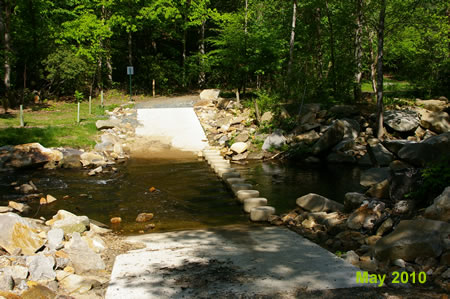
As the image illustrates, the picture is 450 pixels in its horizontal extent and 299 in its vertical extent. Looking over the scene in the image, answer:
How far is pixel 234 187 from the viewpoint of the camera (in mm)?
8852

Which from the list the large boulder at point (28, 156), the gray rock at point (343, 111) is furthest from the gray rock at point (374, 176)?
the large boulder at point (28, 156)

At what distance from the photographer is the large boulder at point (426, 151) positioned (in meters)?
6.63

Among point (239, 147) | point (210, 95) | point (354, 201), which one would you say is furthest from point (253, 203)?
point (210, 95)

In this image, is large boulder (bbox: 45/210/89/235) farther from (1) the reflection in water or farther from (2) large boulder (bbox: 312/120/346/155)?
(2) large boulder (bbox: 312/120/346/155)

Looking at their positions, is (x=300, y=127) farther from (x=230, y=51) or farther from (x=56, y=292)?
(x=56, y=292)

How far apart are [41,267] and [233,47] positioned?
16821mm

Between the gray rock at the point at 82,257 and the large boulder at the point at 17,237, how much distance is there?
367 millimetres

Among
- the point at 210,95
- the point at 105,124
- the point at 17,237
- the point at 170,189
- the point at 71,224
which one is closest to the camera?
the point at 17,237


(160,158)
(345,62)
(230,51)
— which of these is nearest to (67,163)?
(160,158)

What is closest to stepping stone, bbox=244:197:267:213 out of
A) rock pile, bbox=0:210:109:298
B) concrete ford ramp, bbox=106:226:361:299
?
concrete ford ramp, bbox=106:226:361:299

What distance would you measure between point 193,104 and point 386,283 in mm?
17775

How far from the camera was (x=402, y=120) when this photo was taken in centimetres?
1429

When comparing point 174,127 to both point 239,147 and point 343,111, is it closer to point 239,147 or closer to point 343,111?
point 239,147

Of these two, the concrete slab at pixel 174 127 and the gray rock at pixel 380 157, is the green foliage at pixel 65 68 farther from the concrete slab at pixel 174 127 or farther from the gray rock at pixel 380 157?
the gray rock at pixel 380 157
